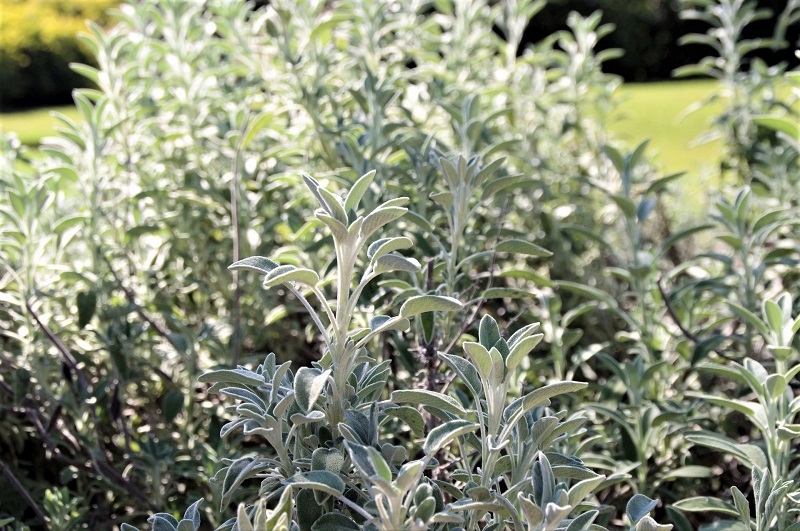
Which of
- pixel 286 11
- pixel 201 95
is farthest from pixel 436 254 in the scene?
pixel 201 95

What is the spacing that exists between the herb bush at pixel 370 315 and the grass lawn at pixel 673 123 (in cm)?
220

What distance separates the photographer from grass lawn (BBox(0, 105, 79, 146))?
35.5 ft

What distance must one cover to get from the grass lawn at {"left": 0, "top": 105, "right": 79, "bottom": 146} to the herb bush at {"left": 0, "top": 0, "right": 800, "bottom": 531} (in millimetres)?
8346

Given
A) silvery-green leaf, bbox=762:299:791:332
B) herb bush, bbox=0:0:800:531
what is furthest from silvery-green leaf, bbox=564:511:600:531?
silvery-green leaf, bbox=762:299:791:332

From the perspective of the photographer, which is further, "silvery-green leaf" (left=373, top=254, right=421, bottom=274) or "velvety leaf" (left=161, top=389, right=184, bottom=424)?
"velvety leaf" (left=161, top=389, right=184, bottom=424)

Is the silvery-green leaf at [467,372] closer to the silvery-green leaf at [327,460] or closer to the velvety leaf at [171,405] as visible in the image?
the silvery-green leaf at [327,460]

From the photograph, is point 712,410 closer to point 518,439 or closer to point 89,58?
point 518,439

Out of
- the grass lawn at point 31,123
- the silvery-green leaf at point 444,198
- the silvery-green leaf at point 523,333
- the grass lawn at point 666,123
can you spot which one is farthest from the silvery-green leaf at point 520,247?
the grass lawn at point 31,123

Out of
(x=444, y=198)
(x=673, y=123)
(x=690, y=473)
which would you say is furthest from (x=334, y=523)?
(x=673, y=123)

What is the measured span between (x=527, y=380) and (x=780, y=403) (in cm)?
68

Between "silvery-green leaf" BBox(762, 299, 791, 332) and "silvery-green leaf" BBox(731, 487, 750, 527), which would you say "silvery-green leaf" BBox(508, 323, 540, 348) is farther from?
"silvery-green leaf" BBox(762, 299, 791, 332)

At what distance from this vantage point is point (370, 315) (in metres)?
1.83

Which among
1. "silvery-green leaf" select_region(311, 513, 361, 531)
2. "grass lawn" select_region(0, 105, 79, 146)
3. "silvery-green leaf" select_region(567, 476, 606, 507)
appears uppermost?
"silvery-green leaf" select_region(567, 476, 606, 507)

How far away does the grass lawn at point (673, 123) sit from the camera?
21.6 ft
